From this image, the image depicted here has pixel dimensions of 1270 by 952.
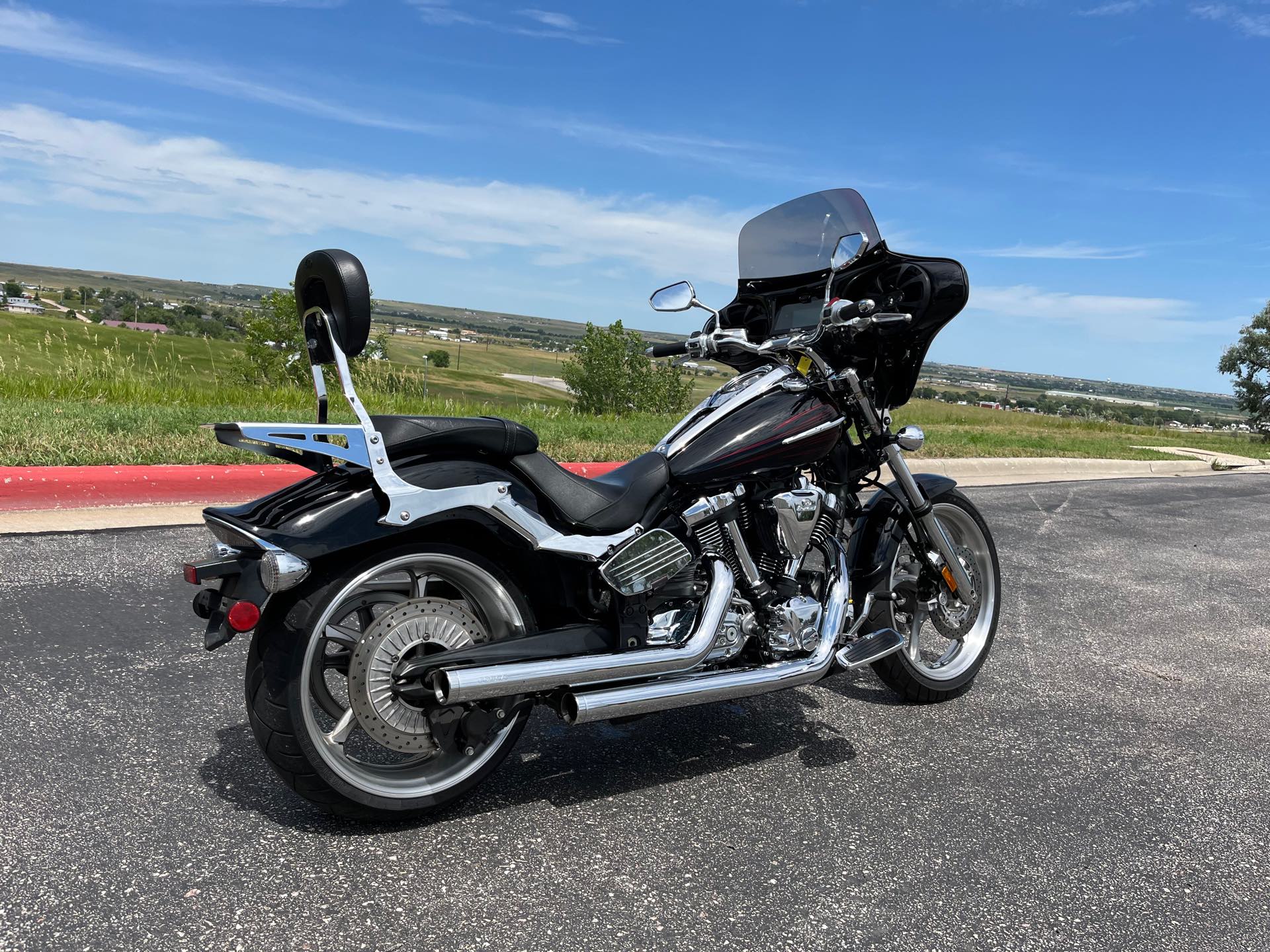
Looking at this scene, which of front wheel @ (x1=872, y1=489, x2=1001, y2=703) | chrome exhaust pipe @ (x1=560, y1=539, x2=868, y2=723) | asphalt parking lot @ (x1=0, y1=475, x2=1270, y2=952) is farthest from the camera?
front wheel @ (x1=872, y1=489, x2=1001, y2=703)

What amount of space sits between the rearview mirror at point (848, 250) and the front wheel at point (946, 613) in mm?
1205

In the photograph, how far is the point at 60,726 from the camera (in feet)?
11.1

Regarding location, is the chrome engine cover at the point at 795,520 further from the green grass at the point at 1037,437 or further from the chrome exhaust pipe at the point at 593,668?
the green grass at the point at 1037,437

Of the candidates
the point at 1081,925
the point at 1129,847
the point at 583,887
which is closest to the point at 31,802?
the point at 583,887

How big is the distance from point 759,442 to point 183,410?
295 inches

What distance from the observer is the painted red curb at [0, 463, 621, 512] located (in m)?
6.23

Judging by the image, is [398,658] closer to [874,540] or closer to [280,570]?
[280,570]

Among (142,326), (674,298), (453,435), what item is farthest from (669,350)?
(142,326)

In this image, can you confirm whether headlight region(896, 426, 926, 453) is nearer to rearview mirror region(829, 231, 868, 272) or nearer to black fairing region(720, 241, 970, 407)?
black fairing region(720, 241, 970, 407)

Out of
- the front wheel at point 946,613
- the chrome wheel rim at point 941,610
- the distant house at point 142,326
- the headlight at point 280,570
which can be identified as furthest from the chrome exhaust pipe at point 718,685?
the distant house at point 142,326

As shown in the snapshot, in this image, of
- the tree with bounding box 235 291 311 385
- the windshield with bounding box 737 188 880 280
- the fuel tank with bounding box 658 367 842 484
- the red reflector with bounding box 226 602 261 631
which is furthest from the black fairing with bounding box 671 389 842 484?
the tree with bounding box 235 291 311 385

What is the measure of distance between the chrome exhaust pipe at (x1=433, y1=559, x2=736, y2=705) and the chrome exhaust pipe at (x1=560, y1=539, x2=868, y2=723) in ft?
0.15

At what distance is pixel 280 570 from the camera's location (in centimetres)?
254

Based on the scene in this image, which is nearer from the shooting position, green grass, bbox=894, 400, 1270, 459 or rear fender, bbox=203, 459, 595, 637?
rear fender, bbox=203, 459, 595, 637
